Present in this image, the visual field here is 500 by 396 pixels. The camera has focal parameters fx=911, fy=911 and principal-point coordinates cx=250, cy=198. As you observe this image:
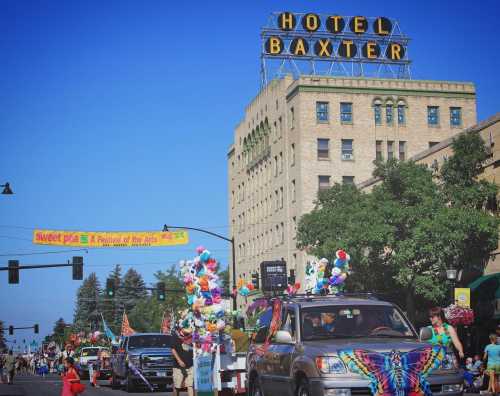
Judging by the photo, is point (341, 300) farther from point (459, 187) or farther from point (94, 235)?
point (94, 235)

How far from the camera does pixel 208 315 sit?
66.5 ft

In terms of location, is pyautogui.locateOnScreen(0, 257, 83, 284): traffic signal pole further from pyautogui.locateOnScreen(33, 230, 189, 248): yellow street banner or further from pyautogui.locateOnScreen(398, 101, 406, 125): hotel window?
pyautogui.locateOnScreen(398, 101, 406, 125): hotel window

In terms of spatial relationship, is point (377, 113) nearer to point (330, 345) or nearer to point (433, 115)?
point (433, 115)

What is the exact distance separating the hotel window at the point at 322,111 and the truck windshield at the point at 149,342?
1546 inches

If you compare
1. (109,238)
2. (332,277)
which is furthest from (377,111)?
(332,277)

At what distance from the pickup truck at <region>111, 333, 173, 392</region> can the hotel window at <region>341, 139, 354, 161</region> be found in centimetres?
3924

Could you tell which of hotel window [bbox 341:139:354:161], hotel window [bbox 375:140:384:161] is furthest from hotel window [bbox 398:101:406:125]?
hotel window [bbox 341:139:354:161]

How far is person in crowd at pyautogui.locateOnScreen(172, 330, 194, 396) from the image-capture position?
21.0m

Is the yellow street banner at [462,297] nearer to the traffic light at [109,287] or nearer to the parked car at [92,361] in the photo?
the parked car at [92,361]

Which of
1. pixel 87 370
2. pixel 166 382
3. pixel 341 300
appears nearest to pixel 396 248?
pixel 166 382

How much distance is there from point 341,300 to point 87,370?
36508 mm

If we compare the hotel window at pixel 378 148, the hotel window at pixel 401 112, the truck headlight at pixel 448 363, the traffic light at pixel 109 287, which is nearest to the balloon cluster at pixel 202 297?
the truck headlight at pixel 448 363

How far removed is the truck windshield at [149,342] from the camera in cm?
3030

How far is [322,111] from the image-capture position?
67875 millimetres
